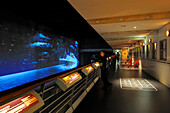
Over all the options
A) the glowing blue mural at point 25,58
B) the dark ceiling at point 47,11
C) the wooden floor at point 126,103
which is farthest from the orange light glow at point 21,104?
the glowing blue mural at point 25,58

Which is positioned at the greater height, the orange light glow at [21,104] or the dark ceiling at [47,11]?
the dark ceiling at [47,11]

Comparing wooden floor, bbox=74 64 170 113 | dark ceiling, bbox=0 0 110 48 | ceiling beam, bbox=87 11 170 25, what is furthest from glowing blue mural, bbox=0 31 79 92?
ceiling beam, bbox=87 11 170 25

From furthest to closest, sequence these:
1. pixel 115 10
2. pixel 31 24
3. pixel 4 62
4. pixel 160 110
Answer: pixel 31 24 < pixel 4 62 < pixel 115 10 < pixel 160 110

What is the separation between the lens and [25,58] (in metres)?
9.11

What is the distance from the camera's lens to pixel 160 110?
229cm

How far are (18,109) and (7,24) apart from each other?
885 centimetres

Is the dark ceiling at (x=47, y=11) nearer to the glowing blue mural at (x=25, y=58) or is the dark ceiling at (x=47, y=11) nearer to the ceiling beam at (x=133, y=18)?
the ceiling beam at (x=133, y=18)

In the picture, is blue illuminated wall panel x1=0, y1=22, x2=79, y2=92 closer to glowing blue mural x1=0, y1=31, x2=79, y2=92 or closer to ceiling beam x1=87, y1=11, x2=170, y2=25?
glowing blue mural x1=0, y1=31, x2=79, y2=92

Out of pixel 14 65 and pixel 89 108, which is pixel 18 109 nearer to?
pixel 89 108

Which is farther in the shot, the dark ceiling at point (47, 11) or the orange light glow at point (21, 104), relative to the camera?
the dark ceiling at point (47, 11)

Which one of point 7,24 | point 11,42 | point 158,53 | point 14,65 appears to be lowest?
point 14,65

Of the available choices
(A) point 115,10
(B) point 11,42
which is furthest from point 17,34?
(A) point 115,10

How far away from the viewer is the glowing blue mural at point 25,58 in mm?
7505

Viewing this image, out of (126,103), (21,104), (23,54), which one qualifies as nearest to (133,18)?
(126,103)
